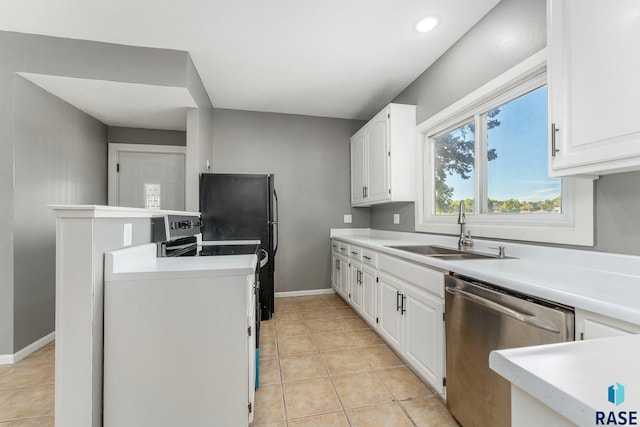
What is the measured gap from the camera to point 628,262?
1.20 meters

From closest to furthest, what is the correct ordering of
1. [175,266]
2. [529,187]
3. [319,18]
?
[175,266], [529,187], [319,18]

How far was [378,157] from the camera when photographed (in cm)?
311

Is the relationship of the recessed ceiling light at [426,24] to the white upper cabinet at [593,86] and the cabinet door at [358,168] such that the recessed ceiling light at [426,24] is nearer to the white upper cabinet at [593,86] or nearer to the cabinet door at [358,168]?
the white upper cabinet at [593,86]

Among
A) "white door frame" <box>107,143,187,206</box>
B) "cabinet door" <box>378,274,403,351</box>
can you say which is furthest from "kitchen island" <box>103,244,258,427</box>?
"white door frame" <box>107,143,187,206</box>

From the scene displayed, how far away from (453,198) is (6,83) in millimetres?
3823

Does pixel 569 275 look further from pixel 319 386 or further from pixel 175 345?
pixel 175 345

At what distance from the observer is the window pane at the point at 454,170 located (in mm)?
2346

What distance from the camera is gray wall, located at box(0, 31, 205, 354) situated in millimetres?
2156

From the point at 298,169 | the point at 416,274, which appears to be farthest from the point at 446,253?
the point at 298,169

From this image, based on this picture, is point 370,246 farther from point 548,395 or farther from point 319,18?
point 548,395

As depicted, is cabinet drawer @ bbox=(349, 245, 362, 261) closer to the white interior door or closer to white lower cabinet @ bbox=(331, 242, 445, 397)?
white lower cabinet @ bbox=(331, 242, 445, 397)

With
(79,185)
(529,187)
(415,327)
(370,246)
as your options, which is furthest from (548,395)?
(79,185)

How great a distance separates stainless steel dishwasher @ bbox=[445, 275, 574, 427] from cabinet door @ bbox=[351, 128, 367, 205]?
7.25ft

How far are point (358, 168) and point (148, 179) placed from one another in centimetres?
287
